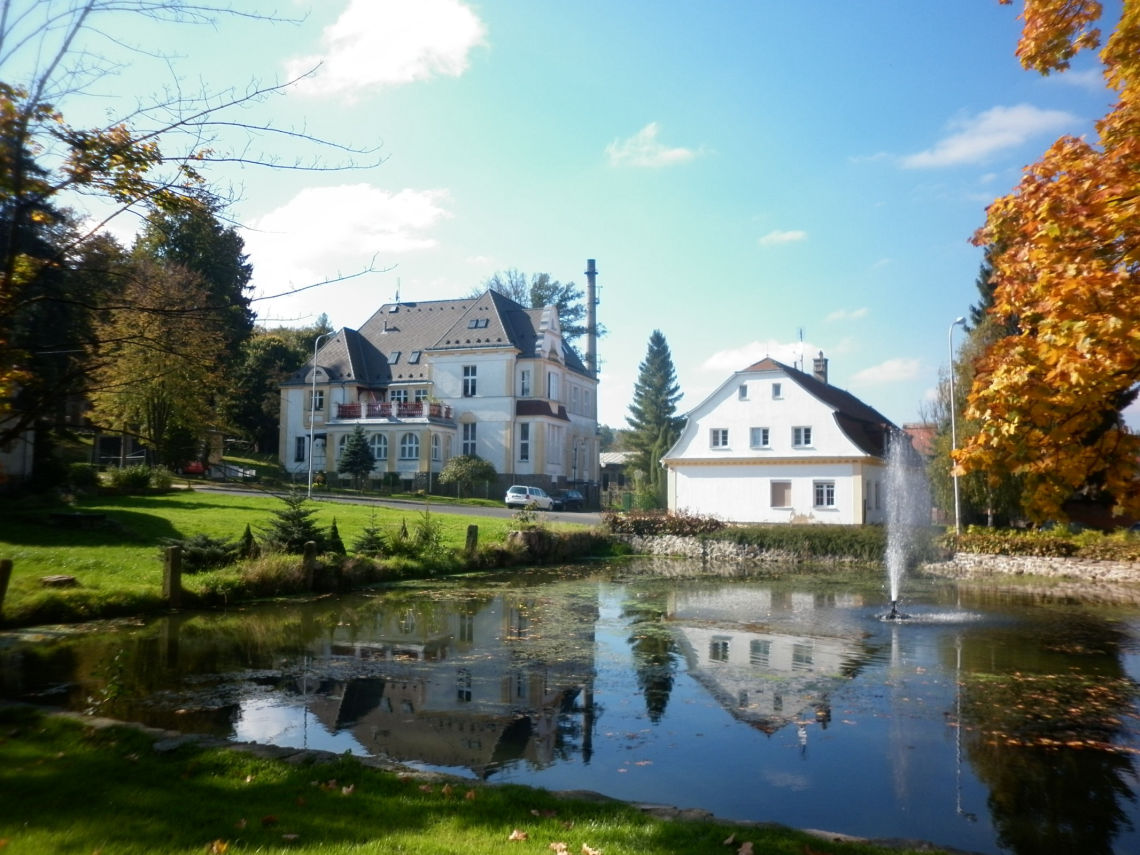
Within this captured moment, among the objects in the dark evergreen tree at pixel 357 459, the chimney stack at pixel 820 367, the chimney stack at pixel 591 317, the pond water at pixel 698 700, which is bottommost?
the pond water at pixel 698 700

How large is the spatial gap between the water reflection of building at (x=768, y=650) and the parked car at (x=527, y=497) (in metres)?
29.9

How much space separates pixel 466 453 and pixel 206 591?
Answer: 44356 millimetres

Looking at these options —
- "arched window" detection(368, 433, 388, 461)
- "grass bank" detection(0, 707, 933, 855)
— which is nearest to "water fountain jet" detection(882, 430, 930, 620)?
"grass bank" detection(0, 707, 933, 855)

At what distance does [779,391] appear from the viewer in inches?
1810

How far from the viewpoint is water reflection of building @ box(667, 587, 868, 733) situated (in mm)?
10859

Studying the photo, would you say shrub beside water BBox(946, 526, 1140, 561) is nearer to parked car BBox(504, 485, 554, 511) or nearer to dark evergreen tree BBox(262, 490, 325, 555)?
dark evergreen tree BBox(262, 490, 325, 555)

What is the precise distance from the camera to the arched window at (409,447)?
60625mm

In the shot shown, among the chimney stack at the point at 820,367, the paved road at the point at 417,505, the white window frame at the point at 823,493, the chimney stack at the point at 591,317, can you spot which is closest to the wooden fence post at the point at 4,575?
the paved road at the point at 417,505

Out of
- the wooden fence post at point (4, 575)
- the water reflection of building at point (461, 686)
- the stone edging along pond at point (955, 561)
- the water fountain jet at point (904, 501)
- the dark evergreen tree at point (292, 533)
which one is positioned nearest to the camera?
the water reflection of building at point (461, 686)

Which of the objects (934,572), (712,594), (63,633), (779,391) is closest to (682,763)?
(63,633)

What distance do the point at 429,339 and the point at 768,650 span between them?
56.2 metres

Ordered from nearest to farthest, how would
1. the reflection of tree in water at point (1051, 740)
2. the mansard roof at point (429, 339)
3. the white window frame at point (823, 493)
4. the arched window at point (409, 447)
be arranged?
the reflection of tree in water at point (1051, 740)
the white window frame at point (823, 493)
the arched window at point (409, 447)
the mansard roof at point (429, 339)

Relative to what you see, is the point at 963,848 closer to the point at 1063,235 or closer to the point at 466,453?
the point at 1063,235

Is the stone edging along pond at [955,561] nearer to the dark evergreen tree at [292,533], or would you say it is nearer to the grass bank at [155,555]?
the grass bank at [155,555]
